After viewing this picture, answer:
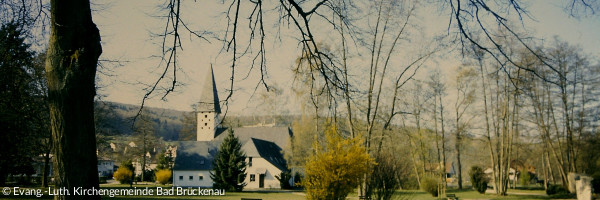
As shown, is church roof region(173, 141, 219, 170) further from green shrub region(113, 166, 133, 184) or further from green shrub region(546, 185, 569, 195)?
green shrub region(546, 185, 569, 195)

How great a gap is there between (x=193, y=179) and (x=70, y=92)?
48.9 m

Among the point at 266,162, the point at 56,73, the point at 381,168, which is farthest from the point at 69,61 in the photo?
the point at 266,162

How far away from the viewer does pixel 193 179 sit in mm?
50406

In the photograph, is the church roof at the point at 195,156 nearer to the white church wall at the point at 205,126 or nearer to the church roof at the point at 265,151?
the church roof at the point at 265,151

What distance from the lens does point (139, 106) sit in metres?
4.70

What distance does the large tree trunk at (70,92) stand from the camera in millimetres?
3625

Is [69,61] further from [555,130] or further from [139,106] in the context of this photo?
[555,130]

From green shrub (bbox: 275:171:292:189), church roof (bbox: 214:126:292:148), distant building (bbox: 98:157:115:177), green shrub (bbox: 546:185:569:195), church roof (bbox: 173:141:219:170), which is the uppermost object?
church roof (bbox: 214:126:292:148)

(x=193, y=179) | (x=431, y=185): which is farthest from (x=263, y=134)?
(x=431, y=185)

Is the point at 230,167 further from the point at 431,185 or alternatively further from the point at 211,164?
the point at 431,185

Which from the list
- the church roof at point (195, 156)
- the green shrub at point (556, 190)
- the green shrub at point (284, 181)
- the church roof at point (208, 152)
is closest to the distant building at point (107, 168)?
the church roof at point (208, 152)

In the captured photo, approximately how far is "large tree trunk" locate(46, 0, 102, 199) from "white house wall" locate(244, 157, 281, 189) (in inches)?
1833

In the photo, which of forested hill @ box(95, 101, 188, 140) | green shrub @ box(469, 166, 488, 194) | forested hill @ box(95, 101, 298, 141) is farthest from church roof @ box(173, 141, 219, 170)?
green shrub @ box(469, 166, 488, 194)

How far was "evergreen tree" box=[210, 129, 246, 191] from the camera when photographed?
126ft
